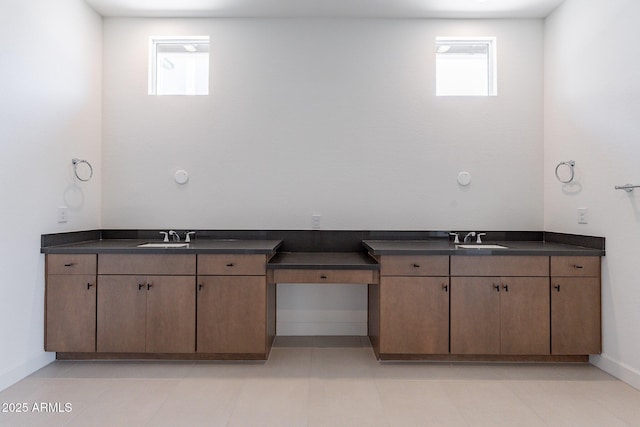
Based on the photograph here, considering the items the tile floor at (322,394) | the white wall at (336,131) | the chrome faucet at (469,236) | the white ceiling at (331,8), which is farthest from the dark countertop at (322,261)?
the white ceiling at (331,8)

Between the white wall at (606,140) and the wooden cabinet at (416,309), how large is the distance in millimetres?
1144

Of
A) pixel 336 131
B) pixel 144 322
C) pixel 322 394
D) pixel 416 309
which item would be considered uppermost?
pixel 336 131

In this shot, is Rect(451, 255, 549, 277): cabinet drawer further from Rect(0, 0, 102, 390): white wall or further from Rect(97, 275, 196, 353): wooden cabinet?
Rect(0, 0, 102, 390): white wall

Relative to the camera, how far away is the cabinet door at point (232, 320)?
2.82m

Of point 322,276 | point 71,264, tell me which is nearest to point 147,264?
point 71,264

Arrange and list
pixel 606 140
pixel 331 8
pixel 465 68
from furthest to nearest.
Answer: pixel 465 68, pixel 331 8, pixel 606 140

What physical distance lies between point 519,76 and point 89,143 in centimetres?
390

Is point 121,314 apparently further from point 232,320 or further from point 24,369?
point 232,320

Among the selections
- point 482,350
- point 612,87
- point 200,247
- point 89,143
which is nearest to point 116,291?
point 200,247

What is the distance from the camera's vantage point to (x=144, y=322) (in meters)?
2.83

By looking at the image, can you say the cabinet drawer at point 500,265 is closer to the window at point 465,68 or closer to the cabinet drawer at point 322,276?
the cabinet drawer at point 322,276

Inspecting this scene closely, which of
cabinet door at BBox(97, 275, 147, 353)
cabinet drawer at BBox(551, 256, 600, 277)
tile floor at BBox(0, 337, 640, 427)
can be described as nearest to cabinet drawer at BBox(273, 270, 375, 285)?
tile floor at BBox(0, 337, 640, 427)

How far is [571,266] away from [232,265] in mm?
2493

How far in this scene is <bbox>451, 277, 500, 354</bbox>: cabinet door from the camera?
9.27ft
